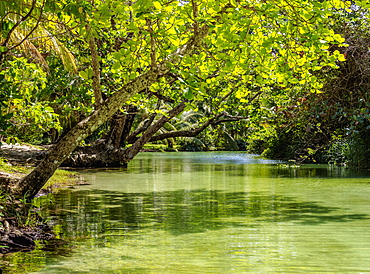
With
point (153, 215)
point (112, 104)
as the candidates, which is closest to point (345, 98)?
point (153, 215)

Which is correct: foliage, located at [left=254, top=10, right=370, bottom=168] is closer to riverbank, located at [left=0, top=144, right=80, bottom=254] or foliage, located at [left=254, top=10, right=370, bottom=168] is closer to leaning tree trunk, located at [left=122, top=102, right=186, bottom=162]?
leaning tree trunk, located at [left=122, top=102, right=186, bottom=162]

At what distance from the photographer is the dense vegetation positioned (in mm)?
7320

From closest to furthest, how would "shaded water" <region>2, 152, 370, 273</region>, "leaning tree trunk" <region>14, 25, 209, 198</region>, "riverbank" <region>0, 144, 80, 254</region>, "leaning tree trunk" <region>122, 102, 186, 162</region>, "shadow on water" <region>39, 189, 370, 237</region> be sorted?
1. "shaded water" <region>2, 152, 370, 273</region>
2. "riverbank" <region>0, 144, 80, 254</region>
3. "leaning tree trunk" <region>14, 25, 209, 198</region>
4. "shadow on water" <region>39, 189, 370, 237</region>
5. "leaning tree trunk" <region>122, 102, 186, 162</region>

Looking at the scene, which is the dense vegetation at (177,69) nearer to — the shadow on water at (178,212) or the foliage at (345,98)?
the foliage at (345,98)

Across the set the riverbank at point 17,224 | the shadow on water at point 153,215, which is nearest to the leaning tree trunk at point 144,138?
the shadow on water at point 153,215

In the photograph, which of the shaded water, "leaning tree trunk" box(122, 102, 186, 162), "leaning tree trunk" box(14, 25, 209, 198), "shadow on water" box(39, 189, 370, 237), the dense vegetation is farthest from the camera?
"leaning tree trunk" box(122, 102, 186, 162)

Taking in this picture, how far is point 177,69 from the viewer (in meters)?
9.59

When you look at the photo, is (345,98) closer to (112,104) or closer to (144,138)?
(144,138)

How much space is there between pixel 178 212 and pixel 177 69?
2.68 meters

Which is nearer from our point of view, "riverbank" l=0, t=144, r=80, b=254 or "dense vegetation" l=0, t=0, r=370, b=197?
"riverbank" l=0, t=144, r=80, b=254

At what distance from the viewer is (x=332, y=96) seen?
16109mm

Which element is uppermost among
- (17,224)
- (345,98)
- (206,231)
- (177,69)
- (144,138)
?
(345,98)

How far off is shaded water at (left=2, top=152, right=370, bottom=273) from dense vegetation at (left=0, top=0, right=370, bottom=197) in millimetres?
1616

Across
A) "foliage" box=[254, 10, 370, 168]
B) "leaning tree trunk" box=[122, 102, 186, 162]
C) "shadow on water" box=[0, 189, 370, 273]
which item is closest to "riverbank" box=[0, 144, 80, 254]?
"shadow on water" box=[0, 189, 370, 273]
